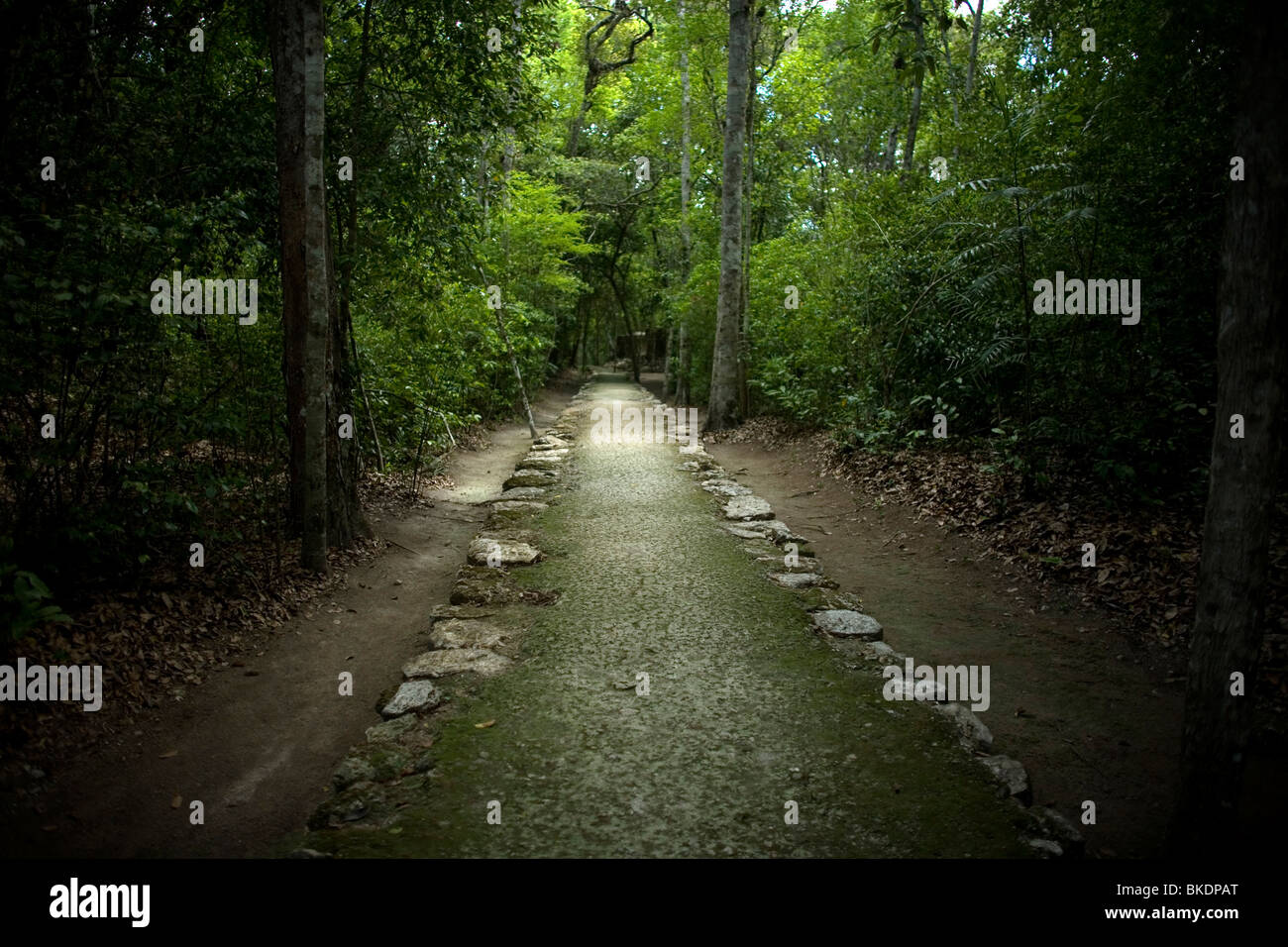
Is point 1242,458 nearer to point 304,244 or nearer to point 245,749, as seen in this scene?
point 245,749

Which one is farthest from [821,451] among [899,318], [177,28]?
[177,28]

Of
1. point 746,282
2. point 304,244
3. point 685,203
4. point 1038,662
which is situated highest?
point 685,203

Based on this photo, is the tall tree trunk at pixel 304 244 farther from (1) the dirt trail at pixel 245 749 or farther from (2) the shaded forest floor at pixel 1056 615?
(2) the shaded forest floor at pixel 1056 615

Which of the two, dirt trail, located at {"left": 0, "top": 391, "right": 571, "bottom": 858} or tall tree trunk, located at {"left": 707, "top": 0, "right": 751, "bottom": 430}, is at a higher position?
tall tree trunk, located at {"left": 707, "top": 0, "right": 751, "bottom": 430}

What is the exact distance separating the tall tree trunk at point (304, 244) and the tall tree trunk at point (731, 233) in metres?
8.78

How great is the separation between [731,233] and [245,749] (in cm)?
1164

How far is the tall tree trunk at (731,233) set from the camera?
12383 millimetres

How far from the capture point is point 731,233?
1294 centimetres

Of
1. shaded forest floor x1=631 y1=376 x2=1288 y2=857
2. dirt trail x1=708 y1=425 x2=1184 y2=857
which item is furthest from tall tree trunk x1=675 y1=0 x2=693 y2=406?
dirt trail x1=708 y1=425 x2=1184 y2=857

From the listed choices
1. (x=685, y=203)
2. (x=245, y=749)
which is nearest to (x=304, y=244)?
(x=245, y=749)

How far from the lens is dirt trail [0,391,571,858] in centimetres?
284

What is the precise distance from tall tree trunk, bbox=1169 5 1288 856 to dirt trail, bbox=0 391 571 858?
138 inches

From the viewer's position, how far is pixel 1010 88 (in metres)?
7.08

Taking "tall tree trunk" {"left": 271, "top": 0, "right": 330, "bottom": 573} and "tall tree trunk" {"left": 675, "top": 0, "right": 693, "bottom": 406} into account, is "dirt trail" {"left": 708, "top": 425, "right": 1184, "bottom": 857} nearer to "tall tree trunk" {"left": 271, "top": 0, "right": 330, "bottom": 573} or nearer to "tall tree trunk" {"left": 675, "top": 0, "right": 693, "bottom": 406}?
"tall tree trunk" {"left": 271, "top": 0, "right": 330, "bottom": 573}
